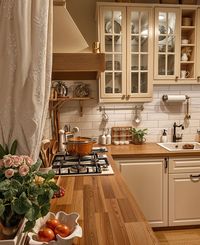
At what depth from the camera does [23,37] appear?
3.12ft

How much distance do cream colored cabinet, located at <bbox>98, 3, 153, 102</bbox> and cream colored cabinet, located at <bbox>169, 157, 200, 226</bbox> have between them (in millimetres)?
848

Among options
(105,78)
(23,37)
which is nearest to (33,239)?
(23,37)

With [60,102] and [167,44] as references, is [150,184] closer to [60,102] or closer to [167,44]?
[60,102]

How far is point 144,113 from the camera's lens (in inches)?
121

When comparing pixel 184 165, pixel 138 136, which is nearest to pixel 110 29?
pixel 138 136

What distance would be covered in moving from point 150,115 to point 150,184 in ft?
3.11

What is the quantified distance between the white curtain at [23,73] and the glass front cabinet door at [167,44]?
2.01 meters

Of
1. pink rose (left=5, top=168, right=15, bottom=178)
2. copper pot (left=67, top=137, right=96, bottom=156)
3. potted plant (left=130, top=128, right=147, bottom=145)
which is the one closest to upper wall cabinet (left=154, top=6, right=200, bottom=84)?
potted plant (left=130, top=128, right=147, bottom=145)

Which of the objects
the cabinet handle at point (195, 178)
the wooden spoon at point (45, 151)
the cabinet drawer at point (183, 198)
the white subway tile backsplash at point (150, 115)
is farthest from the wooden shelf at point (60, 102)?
the cabinet handle at point (195, 178)

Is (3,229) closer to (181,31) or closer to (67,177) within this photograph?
(67,177)

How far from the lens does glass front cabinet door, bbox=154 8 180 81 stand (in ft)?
8.86

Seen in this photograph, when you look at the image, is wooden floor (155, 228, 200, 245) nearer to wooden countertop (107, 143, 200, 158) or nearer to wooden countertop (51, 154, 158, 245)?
wooden countertop (107, 143, 200, 158)

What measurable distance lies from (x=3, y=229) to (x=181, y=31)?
2.83 meters

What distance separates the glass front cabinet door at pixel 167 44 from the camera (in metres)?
2.70
